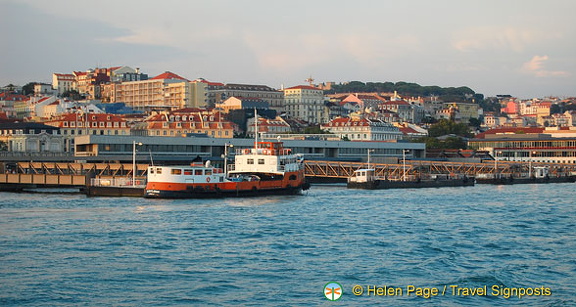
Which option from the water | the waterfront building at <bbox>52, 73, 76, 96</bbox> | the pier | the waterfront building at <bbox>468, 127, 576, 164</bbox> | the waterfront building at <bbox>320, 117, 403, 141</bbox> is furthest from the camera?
the waterfront building at <bbox>52, 73, 76, 96</bbox>

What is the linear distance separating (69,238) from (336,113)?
156803mm

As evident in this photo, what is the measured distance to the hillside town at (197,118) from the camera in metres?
104

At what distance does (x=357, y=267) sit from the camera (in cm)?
2645

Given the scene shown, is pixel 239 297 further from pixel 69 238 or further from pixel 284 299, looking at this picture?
pixel 69 238

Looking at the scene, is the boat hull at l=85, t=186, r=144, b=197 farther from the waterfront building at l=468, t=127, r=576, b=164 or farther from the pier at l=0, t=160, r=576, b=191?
the waterfront building at l=468, t=127, r=576, b=164

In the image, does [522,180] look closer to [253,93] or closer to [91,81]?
[253,93]

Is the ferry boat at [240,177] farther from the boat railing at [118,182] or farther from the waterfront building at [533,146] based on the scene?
the waterfront building at [533,146]

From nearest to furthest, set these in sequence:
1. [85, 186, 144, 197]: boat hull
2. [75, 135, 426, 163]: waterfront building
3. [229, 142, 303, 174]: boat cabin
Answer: [85, 186, 144, 197]: boat hull
[229, 142, 303, 174]: boat cabin
[75, 135, 426, 163]: waterfront building

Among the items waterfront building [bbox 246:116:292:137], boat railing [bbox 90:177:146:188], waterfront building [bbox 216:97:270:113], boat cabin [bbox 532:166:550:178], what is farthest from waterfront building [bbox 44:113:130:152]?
boat cabin [bbox 532:166:550:178]

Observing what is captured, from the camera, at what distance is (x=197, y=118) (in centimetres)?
11531

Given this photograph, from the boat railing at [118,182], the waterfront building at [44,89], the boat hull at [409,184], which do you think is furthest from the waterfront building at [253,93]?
the boat railing at [118,182]

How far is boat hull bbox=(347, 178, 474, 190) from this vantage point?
68.2 metres

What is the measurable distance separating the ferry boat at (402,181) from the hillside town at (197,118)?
11523 millimetres

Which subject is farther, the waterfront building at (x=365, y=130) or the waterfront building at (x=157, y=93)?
the waterfront building at (x=157, y=93)
